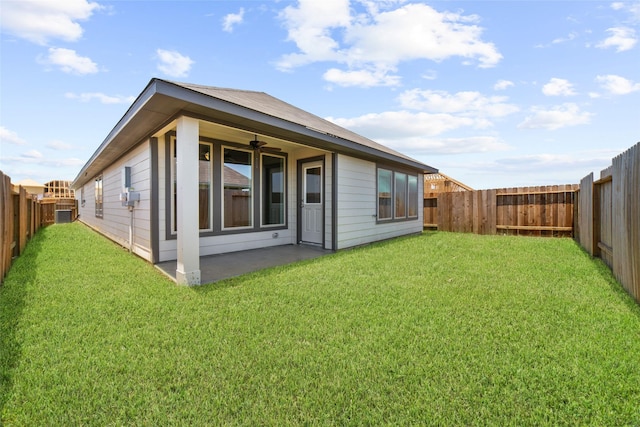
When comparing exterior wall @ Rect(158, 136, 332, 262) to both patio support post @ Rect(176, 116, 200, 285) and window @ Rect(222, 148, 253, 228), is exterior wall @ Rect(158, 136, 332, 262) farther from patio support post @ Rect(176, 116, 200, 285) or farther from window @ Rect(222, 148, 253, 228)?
patio support post @ Rect(176, 116, 200, 285)

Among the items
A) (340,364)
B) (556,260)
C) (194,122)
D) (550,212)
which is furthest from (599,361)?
(550,212)

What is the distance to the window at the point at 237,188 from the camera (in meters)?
6.23

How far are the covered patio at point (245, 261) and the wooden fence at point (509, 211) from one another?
6409 mm

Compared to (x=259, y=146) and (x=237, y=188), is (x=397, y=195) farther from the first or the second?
(x=237, y=188)

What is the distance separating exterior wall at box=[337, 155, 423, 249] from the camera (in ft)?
22.8

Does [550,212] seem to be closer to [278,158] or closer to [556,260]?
[556,260]

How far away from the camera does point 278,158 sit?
7.33 metres

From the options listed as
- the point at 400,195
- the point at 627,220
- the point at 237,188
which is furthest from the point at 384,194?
the point at 627,220

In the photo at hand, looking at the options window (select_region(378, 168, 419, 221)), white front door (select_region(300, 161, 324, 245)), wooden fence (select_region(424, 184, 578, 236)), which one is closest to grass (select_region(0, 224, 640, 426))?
white front door (select_region(300, 161, 324, 245))

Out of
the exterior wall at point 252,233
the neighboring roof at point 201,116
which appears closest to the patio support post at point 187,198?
the neighboring roof at point 201,116

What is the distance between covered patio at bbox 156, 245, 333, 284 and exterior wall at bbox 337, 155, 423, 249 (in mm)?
872

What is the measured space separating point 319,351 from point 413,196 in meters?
8.76

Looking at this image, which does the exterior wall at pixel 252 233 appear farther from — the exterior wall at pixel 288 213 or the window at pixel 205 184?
the window at pixel 205 184

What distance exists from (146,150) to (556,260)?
26.3 ft
